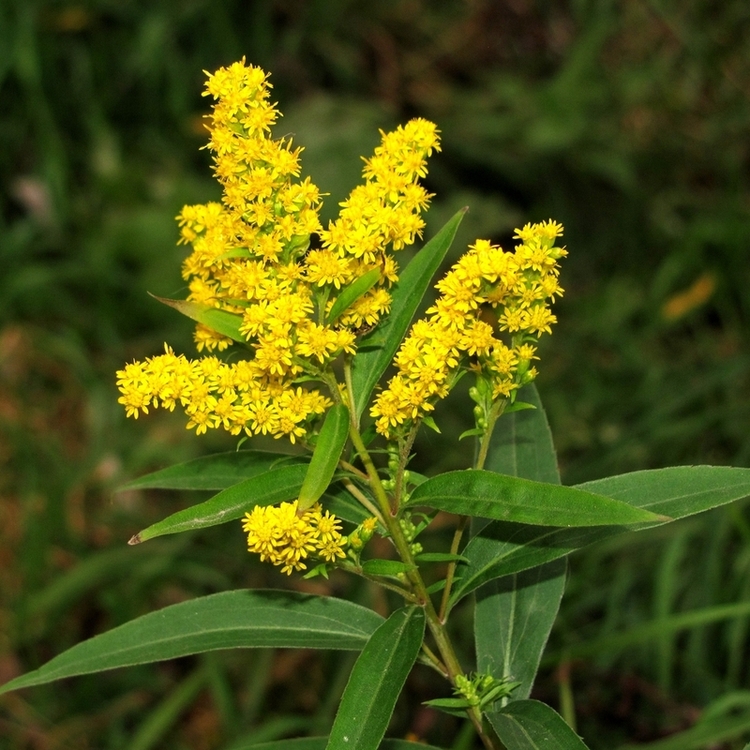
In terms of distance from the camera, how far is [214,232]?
1.84 meters

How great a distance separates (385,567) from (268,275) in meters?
0.54

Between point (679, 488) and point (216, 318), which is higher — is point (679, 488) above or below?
below

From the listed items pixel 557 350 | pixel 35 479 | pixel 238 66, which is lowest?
pixel 238 66

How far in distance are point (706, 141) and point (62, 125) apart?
13.5ft

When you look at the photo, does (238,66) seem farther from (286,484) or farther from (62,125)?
(62,125)

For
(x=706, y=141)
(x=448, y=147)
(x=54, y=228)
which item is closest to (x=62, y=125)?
(x=54, y=228)

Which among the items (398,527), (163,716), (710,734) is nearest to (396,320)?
(398,527)

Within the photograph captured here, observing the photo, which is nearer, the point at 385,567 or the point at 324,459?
the point at 324,459

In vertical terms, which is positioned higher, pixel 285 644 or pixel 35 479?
pixel 35 479

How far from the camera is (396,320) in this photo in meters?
1.84

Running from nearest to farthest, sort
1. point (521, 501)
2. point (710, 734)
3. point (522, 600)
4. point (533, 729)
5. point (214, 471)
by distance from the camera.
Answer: point (521, 501), point (533, 729), point (214, 471), point (522, 600), point (710, 734)

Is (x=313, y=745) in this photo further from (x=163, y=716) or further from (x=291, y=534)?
(x=163, y=716)

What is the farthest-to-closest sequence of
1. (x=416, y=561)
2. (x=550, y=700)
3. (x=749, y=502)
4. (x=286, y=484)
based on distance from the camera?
(x=749, y=502), (x=550, y=700), (x=416, y=561), (x=286, y=484)

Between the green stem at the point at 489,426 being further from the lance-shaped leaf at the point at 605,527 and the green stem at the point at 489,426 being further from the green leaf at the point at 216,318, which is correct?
the green leaf at the point at 216,318
